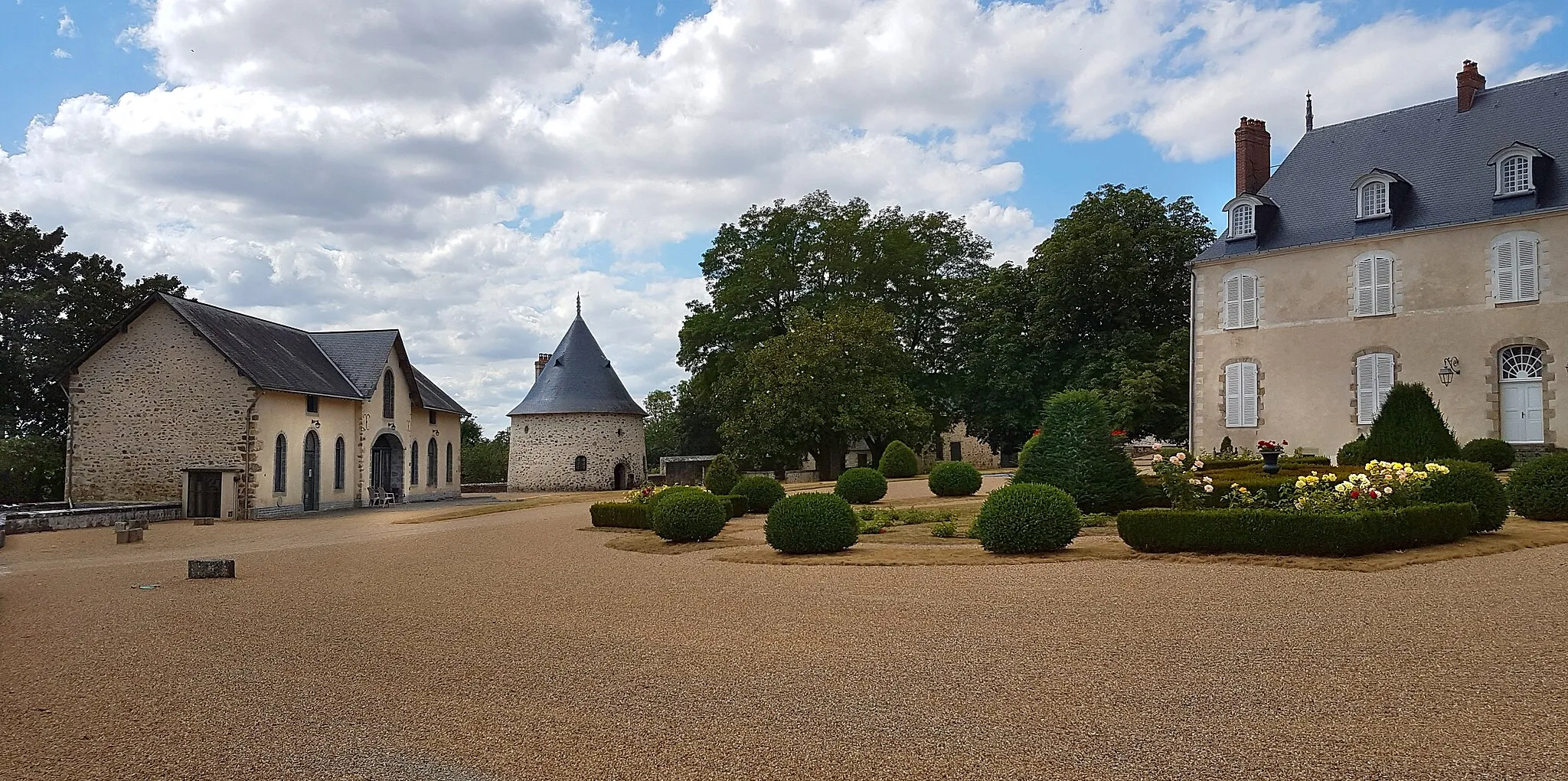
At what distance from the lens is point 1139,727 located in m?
5.00

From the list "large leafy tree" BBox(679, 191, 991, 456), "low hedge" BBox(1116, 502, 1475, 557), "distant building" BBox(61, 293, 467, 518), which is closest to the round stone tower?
"large leafy tree" BBox(679, 191, 991, 456)

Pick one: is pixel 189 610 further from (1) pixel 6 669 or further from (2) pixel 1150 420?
(2) pixel 1150 420

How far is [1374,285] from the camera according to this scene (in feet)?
77.1

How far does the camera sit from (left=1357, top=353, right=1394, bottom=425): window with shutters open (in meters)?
23.3

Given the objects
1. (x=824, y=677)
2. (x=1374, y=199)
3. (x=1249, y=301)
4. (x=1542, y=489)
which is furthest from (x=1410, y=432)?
(x=824, y=677)

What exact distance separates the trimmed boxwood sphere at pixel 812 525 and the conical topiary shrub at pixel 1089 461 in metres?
4.08

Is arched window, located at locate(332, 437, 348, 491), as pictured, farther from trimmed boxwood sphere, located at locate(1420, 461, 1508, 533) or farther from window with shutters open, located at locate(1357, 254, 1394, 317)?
window with shutters open, located at locate(1357, 254, 1394, 317)

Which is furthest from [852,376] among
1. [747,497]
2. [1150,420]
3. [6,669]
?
[6,669]

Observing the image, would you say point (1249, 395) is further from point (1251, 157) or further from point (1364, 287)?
point (1251, 157)

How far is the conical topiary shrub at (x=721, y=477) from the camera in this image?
21625 mm

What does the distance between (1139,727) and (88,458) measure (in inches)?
1078

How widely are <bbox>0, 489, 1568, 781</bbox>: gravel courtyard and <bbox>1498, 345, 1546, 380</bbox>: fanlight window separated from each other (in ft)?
44.3

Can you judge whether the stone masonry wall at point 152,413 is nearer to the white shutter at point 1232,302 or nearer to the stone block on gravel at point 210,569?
the stone block on gravel at point 210,569

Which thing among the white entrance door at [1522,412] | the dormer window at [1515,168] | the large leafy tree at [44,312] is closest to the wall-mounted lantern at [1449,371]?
the white entrance door at [1522,412]
